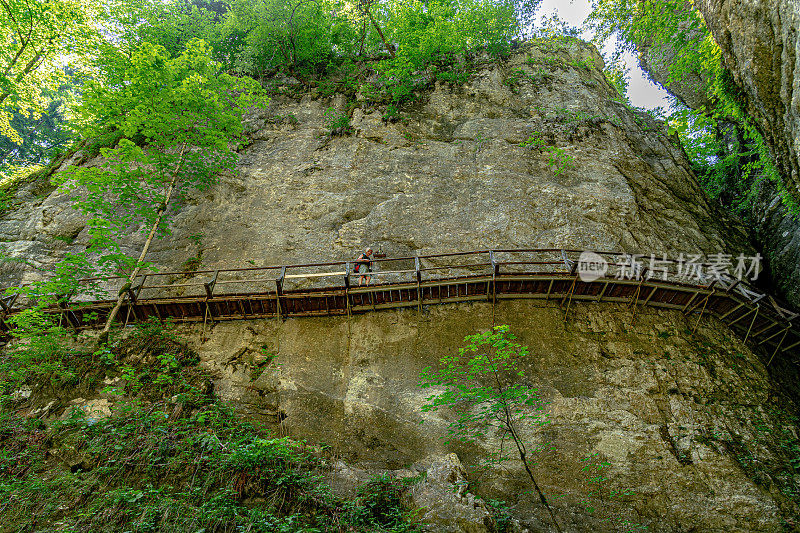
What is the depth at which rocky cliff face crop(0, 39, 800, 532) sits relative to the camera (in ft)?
27.5

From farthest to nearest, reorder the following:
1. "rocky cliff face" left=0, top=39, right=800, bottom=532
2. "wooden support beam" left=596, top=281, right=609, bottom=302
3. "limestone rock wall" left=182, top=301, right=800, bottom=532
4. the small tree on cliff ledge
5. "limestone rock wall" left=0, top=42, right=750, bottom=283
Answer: "limestone rock wall" left=0, top=42, right=750, bottom=283 → "wooden support beam" left=596, top=281, right=609, bottom=302 → the small tree on cliff ledge → "rocky cliff face" left=0, top=39, right=800, bottom=532 → "limestone rock wall" left=182, top=301, right=800, bottom=532

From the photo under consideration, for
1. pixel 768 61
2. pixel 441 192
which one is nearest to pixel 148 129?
pixel 441 192

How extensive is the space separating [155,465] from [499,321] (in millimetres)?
8110

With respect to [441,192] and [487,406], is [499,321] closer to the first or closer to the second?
[487,406]

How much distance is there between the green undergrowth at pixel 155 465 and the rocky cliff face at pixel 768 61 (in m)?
10.6

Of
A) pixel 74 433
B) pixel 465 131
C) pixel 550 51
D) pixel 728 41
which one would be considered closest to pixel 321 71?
pixel 465 131

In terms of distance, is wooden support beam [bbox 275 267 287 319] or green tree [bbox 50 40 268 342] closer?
wooden support beam [bbox 275 267 287 319]

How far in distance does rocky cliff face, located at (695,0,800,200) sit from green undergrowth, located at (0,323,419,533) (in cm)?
1063

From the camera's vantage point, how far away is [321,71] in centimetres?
1914

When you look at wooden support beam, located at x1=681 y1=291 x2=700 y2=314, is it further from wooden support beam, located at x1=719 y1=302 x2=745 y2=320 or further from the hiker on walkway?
the hiker on walkway

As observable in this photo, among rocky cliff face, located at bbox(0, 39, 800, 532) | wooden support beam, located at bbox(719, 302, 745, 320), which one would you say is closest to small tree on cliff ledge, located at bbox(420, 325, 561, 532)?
rocky cliff face, located at bbox(0, 39, 800, 532)

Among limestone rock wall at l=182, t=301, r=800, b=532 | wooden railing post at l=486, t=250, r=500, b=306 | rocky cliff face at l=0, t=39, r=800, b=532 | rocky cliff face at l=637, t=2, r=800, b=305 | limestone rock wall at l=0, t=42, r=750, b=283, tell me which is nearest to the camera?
rocky cliff face at l=637, t=2, r=800, b=305

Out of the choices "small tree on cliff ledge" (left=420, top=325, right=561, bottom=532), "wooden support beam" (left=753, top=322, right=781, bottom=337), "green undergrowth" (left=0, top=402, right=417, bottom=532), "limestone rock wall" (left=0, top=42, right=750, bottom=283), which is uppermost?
"limestone rock wall" (left=0, top=42, right=750, bottom=283)

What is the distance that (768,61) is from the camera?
8.02m
